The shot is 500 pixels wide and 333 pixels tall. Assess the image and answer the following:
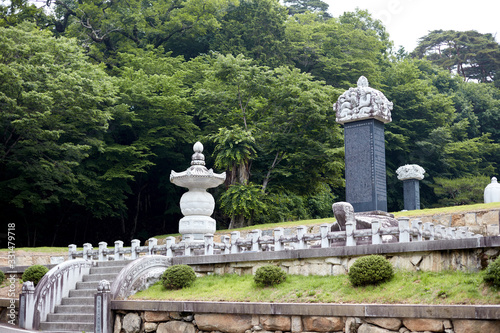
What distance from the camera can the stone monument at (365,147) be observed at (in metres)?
16.2

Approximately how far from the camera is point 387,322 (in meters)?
8.42

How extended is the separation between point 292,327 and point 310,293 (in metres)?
0.80

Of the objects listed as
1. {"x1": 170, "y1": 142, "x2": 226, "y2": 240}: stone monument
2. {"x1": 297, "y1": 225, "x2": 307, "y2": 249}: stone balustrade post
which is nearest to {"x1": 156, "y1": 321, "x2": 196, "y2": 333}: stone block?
{"x1": 297, "y1": 225, "x2": 307, "y2": 249}: stone balustrade post

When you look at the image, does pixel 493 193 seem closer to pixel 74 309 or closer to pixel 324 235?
pixel 324 235

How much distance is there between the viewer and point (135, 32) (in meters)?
36.1

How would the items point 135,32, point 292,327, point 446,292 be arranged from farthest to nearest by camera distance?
point 135,32
point 292,327
point 446,292

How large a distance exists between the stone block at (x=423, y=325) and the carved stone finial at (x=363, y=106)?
916 centimetres

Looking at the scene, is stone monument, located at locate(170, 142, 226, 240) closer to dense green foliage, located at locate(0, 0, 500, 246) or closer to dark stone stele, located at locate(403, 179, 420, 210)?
dense green foliage, located at locate(0, 0, 500, 246)

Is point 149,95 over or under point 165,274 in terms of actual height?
over

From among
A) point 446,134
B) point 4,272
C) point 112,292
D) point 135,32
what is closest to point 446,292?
point 112,292

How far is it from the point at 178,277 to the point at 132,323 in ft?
4.33

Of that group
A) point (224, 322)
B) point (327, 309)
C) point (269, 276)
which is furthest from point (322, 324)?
point (224, 322)

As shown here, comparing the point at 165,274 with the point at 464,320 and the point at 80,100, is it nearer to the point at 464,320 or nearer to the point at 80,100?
the point at 464,320

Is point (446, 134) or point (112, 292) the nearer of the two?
point (112, 292)
